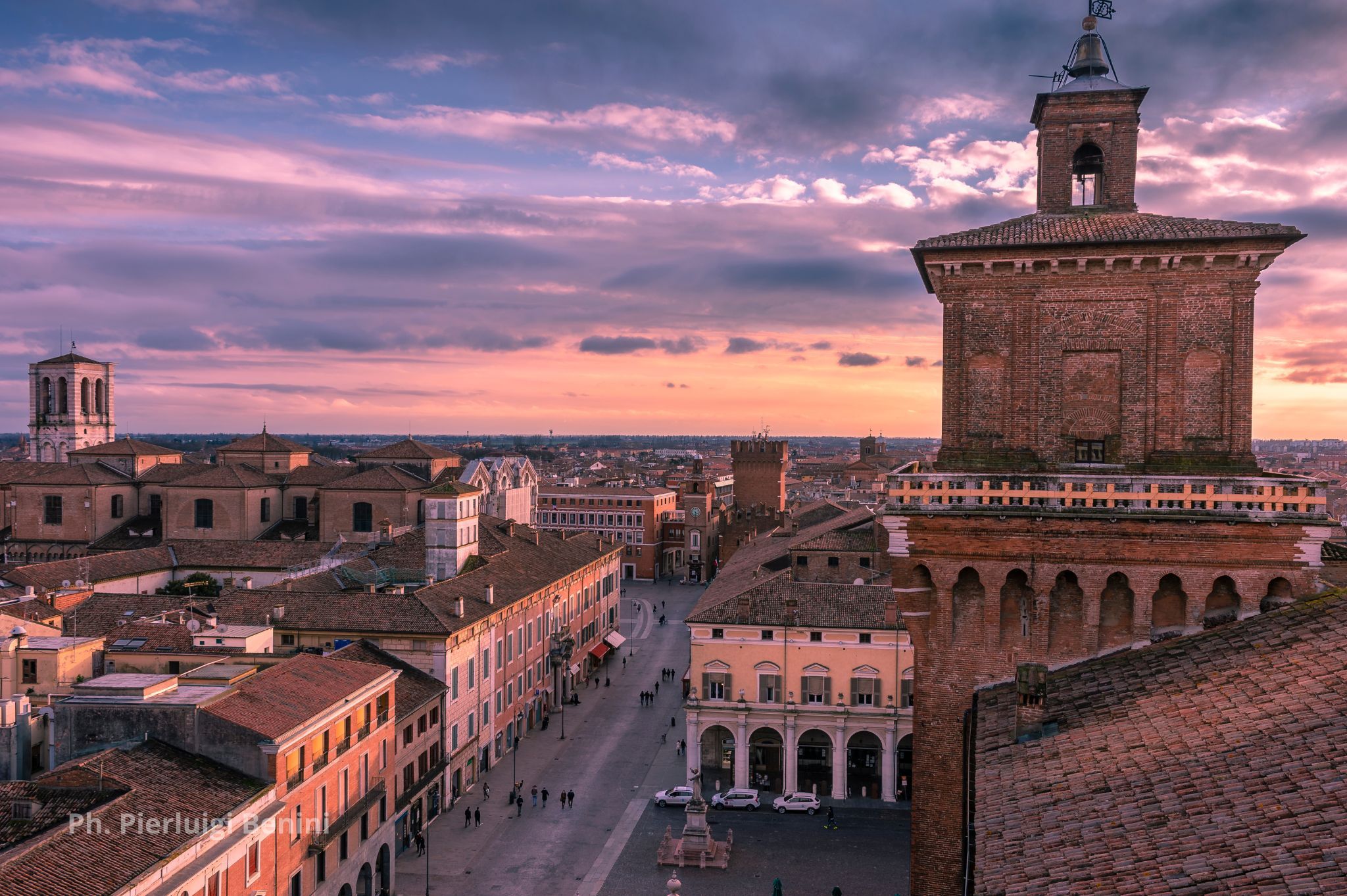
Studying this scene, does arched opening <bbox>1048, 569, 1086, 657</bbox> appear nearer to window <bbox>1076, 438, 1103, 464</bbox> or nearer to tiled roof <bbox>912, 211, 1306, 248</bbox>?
window <bbox>1076, 438, 1103, 464</bbox>

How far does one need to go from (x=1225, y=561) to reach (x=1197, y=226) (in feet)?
25.9

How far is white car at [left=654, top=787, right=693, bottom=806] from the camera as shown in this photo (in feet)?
141

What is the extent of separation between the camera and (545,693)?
58594 millimetres

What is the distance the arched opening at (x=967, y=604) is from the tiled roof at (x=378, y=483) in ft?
189

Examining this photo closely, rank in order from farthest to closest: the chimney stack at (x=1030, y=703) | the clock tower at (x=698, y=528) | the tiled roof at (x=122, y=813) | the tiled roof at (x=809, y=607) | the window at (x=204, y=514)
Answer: the clock tower at (x=698, y=528) < the window at (x=204, y=514) < the tiled roof at (x=809, y=607) < the tiled roof at (x=122, y=813) < the chimney stack at (x=1030, y=703)

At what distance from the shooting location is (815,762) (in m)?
45.8

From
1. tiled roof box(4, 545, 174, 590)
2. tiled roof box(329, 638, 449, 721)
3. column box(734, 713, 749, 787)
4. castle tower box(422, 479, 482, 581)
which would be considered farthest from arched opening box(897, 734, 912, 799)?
tiled roof box(4, 545, 174, 590)

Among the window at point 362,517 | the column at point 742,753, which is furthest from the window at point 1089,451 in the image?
the window at point 362,517

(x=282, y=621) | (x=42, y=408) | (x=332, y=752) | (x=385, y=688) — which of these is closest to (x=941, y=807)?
(x=332, y=752)

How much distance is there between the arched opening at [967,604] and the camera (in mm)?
18312

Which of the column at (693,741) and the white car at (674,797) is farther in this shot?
the column at (693,741)

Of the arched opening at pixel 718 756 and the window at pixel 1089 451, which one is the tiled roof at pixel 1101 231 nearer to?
the window at pixel 1089 451

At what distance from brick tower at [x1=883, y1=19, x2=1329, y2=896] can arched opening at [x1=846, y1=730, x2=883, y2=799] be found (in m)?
26.4

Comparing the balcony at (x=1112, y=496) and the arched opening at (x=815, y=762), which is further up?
the balcony at (x=1112, y=496)
